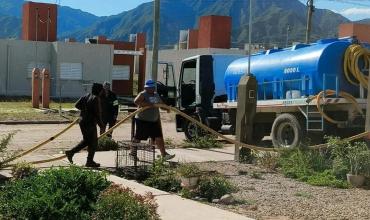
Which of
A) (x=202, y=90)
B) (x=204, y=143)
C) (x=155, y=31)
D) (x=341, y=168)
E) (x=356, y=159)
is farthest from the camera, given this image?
(x=155, y=31)

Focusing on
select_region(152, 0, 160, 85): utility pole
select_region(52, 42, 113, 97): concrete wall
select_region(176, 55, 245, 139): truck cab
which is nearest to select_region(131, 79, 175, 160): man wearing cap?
select_region(176, 55, 245, 139): truck cab

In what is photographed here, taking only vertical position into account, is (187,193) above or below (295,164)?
below

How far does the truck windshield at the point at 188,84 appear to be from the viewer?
64.5ft

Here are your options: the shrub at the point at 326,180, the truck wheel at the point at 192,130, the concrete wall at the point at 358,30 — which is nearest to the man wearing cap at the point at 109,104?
the truck wheel at the point at 192,130

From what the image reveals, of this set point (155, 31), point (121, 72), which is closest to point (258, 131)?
point (155, 31)

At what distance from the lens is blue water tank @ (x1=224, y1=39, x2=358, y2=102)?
46.1ft

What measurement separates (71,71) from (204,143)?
29.3 meters

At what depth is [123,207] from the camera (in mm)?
6066

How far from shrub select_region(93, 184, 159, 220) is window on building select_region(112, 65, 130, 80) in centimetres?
4202

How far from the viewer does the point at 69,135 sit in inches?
816

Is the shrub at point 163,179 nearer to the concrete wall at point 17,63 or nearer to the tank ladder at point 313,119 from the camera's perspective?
the tank ladder at point 313,119

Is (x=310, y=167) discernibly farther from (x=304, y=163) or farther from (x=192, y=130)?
(x=192, y=130)

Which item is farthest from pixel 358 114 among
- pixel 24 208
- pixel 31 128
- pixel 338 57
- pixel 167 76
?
pixel 31 128

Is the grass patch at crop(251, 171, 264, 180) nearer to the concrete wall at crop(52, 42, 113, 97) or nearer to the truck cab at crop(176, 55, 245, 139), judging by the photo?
the truck cab at crop(176, 55, 245, 139)
